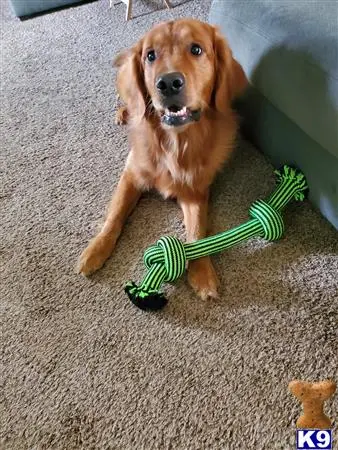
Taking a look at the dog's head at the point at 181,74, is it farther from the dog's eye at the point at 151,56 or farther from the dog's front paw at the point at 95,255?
the dog's front paw at the point at 95,255

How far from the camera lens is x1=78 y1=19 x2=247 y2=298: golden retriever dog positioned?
1421 mm

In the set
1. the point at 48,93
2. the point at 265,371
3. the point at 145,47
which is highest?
the point at 145,47

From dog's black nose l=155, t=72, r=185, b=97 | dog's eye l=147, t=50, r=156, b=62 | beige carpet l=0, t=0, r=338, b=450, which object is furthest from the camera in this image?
dog's eye l=147, t=50, r=156, b=62

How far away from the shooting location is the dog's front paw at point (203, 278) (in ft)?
4.61

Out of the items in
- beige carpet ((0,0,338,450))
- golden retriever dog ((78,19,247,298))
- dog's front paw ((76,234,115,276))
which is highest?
golden retriever dog ((78,19,247,298))

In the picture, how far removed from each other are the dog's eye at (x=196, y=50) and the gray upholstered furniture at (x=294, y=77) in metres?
0.21

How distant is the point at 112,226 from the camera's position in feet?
5.24

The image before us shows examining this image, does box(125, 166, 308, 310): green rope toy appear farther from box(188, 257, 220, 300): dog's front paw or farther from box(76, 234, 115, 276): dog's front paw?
box(76, 234, 115, 276): dog's front paw

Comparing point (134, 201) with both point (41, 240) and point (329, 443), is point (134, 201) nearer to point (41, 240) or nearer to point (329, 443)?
point (41, 240)

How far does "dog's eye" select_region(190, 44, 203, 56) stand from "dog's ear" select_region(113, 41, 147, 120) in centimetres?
18

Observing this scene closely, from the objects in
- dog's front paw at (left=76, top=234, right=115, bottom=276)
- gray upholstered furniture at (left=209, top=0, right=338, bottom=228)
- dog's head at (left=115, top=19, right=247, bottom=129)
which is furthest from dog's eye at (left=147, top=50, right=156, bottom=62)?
dog's front paw at (left=76, top=234, right=115, bottom=276)

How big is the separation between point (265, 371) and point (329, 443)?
0.23m

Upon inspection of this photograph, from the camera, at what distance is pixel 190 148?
1.57 m

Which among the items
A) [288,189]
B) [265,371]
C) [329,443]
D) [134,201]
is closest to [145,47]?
[134,201]
